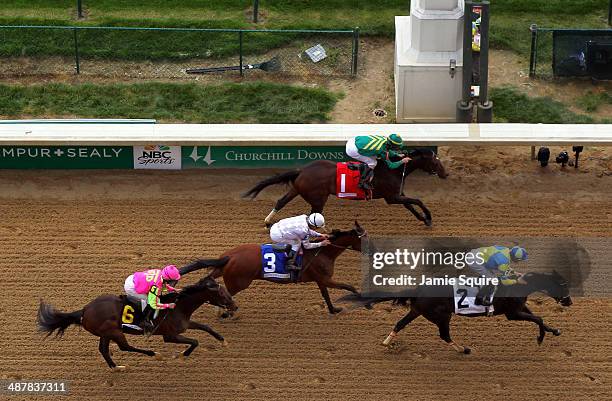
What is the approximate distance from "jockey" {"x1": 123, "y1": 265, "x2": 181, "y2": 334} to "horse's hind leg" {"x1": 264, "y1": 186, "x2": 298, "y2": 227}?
114 inches

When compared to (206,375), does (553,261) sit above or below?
above

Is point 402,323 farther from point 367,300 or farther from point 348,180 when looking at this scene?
point 348,180

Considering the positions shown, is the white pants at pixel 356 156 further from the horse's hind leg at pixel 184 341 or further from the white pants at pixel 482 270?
the horse's hind leg at pixel 184 341

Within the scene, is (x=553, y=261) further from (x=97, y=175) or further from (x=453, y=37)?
(x=97, y=175)

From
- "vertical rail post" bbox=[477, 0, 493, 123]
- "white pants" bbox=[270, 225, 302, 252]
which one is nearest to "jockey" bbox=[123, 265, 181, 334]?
"white pants" bbox=[270, 225, 302, 252]

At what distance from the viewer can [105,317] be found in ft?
45.4

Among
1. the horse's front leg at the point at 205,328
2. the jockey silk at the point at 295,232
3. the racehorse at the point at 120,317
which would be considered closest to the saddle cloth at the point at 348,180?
the jockey silk at the point at 295,232

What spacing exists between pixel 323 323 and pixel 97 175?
458 cm

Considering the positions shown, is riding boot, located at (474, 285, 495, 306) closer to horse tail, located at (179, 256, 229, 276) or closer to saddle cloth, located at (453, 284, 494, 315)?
saddle cloth, located at (453, 284, 494, 315)

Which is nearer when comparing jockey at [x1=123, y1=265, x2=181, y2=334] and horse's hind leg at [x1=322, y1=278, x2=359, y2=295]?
jockey at [x1=123, y1=265, x2=181, y2=334]

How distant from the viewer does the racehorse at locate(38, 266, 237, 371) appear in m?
13.8

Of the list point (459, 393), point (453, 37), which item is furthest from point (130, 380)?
point (453, 37)

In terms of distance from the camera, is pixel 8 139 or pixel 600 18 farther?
pixel 600 18

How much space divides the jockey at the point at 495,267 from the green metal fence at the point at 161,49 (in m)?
6.78
